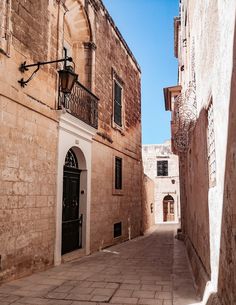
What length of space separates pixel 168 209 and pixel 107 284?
2601 centimetres

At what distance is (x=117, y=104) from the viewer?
12.4m

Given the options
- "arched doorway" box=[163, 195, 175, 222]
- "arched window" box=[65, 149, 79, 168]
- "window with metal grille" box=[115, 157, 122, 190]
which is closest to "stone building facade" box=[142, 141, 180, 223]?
"arched doorway" box=[163, 195, 175, 222]

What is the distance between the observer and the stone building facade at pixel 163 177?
29453mm

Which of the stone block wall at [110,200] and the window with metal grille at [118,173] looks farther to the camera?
the window with metal grille at [118,173]

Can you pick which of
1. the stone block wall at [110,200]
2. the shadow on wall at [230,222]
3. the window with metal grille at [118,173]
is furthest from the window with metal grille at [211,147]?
the window with metal grille at [118,173]

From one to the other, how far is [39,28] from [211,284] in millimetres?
6152

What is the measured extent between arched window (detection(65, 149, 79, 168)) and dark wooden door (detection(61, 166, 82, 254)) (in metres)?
0.13

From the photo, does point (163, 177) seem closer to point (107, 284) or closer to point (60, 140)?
point (60, 140)

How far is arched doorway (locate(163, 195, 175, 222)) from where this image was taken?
30.3 meters

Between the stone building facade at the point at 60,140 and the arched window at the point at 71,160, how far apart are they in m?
0.03

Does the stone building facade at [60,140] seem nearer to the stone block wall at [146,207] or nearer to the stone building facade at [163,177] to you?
the stone block wall at [146,207]

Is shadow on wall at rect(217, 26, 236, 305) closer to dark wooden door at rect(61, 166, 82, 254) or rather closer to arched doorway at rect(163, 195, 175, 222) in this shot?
dark wooden door at rect(61, 166, 82, 254)

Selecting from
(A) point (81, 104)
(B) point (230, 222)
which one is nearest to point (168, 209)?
(A) point (81, 104)

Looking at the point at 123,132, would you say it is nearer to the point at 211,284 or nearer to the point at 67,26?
the point at 67,26
